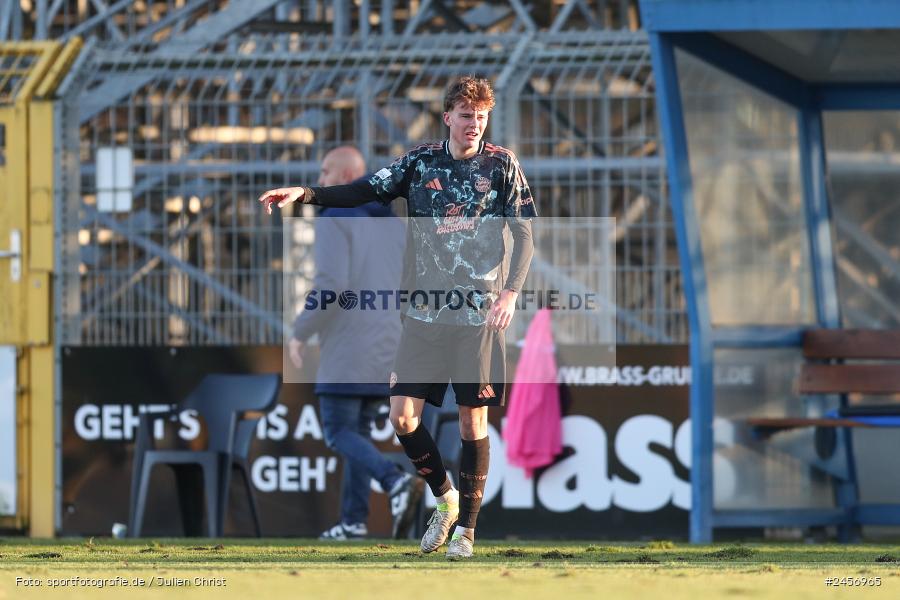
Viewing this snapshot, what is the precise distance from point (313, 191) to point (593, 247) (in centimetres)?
364

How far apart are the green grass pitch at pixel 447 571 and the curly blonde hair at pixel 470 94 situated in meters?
1.75

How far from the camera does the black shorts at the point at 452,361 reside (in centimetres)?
701

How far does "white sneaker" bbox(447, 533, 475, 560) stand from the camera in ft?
23.1

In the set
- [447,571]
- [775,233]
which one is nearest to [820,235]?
[775,233]

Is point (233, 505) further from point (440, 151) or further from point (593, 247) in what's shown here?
point (440, 151)

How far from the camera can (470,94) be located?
6945 mm

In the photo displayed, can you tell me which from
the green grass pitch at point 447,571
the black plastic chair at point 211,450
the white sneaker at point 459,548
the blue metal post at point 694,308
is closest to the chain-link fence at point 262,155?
the black plastic chair at point 211,450

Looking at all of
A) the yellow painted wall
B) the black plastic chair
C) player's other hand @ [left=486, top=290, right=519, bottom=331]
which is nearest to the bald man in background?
the black plastic chair

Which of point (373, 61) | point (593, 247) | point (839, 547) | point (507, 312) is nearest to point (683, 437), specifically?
point (593, 247)

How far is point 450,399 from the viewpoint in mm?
10414

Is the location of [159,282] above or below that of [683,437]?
above

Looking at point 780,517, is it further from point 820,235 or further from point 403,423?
point 403,423

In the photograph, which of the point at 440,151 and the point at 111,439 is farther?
the point at 111,439

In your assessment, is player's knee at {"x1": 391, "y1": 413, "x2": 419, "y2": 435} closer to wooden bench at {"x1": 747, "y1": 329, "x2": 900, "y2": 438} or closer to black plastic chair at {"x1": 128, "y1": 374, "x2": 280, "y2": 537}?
wooden bench at {"x1": 747, "y1": 329, "x2": 900, "y2": 438}
